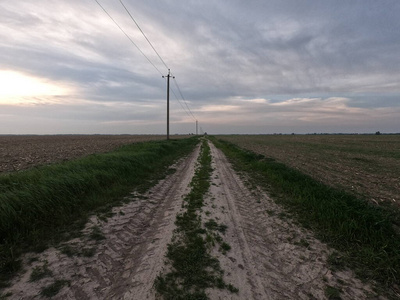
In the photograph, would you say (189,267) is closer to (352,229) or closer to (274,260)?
(274,260)

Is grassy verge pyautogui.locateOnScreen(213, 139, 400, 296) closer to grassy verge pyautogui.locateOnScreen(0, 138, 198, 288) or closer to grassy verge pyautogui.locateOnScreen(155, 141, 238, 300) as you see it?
grassy verge pyautogui.locateOnScreen(155, 141, 238, 300)

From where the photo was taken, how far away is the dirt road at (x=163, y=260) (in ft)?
9.20

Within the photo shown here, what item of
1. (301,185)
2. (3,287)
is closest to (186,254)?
(3,287)

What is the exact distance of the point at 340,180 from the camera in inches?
371

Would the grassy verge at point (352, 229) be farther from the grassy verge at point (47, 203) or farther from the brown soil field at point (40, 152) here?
the brown soil field at point (40, 152)

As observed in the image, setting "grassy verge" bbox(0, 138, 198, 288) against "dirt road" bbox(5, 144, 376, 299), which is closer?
"dirt road" bbox(5, 144, 376, 299)

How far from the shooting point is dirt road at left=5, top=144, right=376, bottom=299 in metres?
2.80

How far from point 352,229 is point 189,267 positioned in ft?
12.2

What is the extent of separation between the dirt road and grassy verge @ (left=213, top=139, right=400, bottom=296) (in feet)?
1.12

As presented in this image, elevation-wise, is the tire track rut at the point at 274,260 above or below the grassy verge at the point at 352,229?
below

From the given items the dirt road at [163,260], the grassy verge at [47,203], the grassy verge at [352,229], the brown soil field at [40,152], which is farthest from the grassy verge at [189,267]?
the brown soil field at [40,152]

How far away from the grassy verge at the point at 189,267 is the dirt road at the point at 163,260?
128mm

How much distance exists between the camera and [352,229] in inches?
176

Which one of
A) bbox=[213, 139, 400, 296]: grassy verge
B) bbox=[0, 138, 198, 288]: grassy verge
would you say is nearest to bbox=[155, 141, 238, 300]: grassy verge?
bbox=[213, 139, 400, 296]: grassy verge
